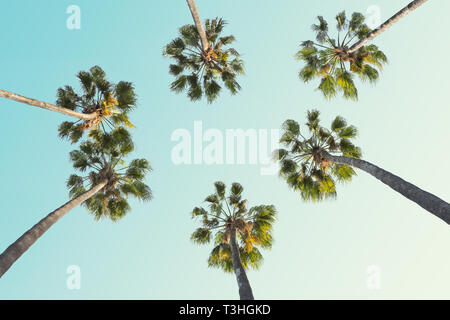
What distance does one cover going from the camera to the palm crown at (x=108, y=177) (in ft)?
46.6

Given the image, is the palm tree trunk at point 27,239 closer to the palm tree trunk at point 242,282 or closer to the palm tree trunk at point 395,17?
the palm tree trunk at point 242,282

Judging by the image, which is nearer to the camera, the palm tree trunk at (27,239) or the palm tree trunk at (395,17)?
the palm tree trunk at (27,239)

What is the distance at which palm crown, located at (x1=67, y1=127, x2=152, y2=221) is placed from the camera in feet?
46.6

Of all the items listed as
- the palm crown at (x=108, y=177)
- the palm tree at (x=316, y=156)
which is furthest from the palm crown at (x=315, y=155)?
the palm crown at (x=108, y=177)

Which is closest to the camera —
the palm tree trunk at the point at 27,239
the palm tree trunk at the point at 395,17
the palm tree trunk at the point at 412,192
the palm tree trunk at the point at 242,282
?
the palm tree trunk at the point at 27,239

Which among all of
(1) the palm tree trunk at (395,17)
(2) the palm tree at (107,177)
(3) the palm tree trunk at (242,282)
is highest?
(1) the palm tree trunk at (395,17)

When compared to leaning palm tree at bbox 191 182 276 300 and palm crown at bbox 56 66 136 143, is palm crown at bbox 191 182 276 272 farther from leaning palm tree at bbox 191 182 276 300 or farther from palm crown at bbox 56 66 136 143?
palm crown at bbox 56 66 136 143

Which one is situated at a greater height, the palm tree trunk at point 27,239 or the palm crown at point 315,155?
the palm crown at point 315,155

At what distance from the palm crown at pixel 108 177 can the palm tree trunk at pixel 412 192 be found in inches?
371
